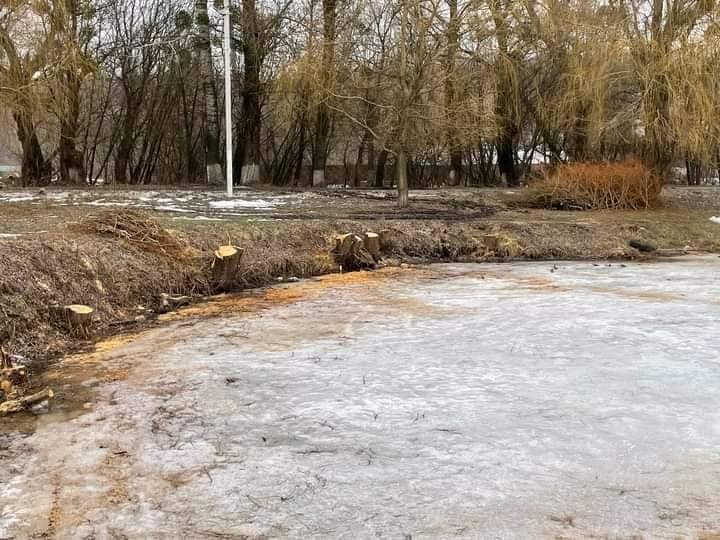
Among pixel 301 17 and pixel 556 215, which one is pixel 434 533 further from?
pixel 301 17

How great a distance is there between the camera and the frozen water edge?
2.76 meters

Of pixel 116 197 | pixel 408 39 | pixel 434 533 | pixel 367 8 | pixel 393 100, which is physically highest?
pixel 367 8

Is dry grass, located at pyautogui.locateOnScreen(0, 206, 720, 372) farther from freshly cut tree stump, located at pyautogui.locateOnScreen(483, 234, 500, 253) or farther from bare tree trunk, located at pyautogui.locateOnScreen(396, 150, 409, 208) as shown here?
bare tree trunk, located at pyautogui.locateOnScreen(396, 150, 409, 208)

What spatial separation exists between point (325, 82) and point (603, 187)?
6.42 metres

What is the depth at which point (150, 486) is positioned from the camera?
3.03m

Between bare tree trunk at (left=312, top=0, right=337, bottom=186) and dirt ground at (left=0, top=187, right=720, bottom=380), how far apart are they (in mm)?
2727

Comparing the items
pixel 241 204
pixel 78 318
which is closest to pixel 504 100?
pixel 241 204

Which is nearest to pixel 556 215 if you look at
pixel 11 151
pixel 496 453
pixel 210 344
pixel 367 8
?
pixel 367 8

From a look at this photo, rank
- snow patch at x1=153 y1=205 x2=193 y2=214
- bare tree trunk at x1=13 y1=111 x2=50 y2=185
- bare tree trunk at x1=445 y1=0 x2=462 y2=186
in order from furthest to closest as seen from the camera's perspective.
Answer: bare tree trunk at x1=13 y1=111 x2=50 y2=185, bare tree trunk at x1=445 y1=0 x2=462 y2=186, snow patch at x1=153 y1=205 x2=193 y2=214

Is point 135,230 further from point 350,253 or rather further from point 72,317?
point 350,253

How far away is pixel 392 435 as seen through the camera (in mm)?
3607

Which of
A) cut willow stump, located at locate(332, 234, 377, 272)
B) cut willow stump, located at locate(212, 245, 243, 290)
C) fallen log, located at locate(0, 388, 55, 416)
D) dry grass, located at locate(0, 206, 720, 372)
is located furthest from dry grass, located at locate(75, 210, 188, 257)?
fallen log, located at locate(0, 388, 55, 416)

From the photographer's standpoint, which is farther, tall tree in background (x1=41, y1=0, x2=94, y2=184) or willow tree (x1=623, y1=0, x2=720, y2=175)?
willow tree (x1=623, y1=0, x2=720, y2=175)

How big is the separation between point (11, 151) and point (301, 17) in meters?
11.1
